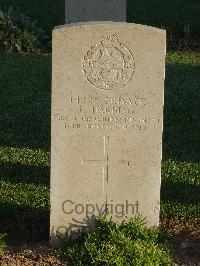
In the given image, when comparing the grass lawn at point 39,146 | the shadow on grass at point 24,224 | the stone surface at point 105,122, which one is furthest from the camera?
the grass lawn at point 39,146

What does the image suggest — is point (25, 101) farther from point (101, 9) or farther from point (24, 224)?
point (24, 224)

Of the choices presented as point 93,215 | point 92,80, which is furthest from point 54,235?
point 92,80

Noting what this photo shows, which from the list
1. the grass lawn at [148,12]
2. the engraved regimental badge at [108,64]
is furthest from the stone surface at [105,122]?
the grass lawn at [148,12]

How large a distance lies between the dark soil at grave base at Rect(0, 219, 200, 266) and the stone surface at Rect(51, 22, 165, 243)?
0.23 metres

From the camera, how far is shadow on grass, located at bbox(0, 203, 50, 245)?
5902 mm

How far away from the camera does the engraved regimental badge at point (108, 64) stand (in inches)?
207

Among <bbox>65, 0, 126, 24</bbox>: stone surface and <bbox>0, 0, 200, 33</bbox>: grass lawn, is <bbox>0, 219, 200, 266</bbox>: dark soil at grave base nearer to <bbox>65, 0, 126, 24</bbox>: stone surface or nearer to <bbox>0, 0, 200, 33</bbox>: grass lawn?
<bbox>65, 0, 126, 24</bbox>: stone surface

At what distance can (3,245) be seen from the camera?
5.39 metres

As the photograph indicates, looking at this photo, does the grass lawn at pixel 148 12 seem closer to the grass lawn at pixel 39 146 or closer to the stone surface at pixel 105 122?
the grass lawn at pixel 39 146

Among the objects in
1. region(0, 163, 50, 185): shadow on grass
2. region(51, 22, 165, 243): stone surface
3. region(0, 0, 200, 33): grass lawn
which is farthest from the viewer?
region(0, 0, 200, 33): grass lawn

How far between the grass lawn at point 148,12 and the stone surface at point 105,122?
10445 mm

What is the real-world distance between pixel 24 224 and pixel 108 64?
167 cm

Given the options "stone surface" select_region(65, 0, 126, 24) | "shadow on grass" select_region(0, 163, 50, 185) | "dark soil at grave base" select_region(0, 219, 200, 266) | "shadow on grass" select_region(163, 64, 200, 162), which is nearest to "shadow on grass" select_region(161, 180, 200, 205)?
"dark soil at grave base" select_region(0, 219, 200, 266)

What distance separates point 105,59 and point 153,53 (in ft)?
1.17
